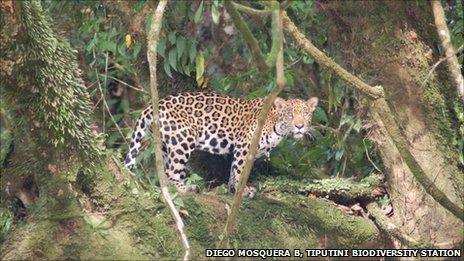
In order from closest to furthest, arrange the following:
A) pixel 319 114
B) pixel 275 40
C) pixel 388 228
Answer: pixel 275 40
pixel 388 228
pixel 319 114

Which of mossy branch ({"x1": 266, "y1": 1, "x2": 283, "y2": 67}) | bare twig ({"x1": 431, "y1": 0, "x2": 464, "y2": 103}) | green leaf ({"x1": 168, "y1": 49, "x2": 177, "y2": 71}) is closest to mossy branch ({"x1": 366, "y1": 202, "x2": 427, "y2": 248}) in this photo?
bare twig ({"x1": 431, "y1": 0, "x2": 464, "y2": 103})

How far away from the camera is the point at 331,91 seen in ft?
27.4

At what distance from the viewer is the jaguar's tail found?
8938mm

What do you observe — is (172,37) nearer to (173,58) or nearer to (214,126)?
(173,58)

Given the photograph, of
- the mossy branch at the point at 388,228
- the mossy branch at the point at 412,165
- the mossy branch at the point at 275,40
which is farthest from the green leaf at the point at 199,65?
the mossy branch at the point at 275,40

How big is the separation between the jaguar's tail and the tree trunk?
2.01 m

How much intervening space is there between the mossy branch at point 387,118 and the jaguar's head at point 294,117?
204 centimetres

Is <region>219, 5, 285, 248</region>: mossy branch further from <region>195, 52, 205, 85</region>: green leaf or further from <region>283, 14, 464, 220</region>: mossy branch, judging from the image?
<region>195, 52, 205, 85</region>: green leaf

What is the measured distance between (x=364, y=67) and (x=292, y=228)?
162cm

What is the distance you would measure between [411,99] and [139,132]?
8.81ft

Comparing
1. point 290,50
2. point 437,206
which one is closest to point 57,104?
point 437,206

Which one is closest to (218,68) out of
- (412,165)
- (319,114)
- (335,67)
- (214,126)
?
(319,114)

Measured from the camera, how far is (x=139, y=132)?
9031 millimetres

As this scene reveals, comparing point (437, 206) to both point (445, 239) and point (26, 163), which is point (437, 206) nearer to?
point (445, 239)
